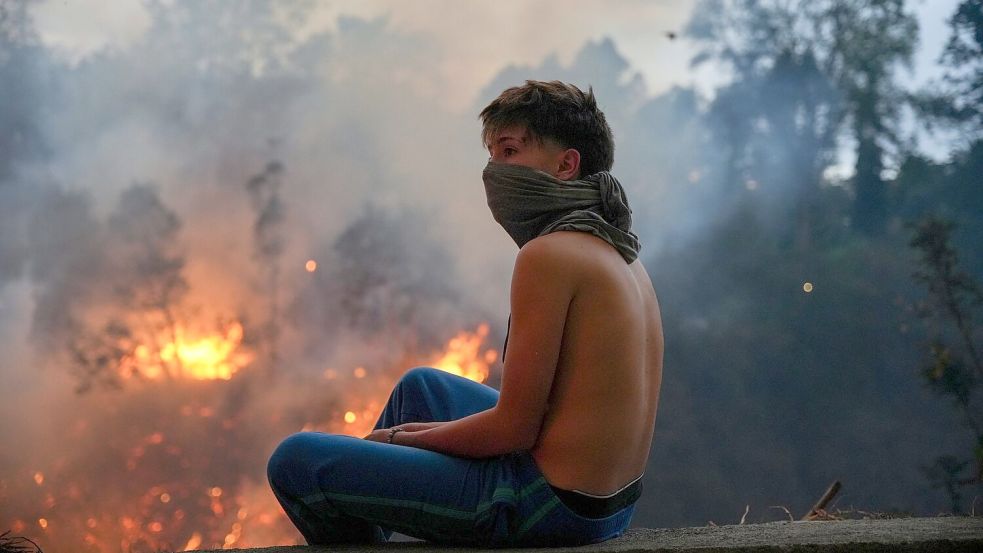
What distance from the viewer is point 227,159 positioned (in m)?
17.8

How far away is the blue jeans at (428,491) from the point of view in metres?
2.23

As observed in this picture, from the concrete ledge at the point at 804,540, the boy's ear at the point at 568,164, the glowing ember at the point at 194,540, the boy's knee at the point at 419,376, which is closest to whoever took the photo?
the concrete ledge at the point at 804,540

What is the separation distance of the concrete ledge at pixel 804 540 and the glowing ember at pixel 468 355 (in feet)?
51.1

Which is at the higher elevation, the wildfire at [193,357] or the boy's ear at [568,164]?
the boy's ear at [568,164]

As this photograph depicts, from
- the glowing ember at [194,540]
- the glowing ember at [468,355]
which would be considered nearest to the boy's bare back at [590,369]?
the glowing ember at [468,355]

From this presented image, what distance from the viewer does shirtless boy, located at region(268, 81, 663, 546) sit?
2.16m

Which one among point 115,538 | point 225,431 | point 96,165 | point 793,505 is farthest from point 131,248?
point 793,505

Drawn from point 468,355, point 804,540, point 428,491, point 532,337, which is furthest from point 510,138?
point 468,355

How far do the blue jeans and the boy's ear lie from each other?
81 centimetres

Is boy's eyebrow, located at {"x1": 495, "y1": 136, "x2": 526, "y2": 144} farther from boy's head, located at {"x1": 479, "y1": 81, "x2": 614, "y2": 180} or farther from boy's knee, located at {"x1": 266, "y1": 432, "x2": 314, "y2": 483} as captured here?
boy's knee, located at {"x1": 266, "y1": 432, "x2": 314, "y2": 483}


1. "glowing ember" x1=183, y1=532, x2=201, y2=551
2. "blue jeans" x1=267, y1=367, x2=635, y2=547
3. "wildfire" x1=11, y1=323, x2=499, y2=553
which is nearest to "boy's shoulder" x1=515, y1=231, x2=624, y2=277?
"blue jeans" x1=267, y1=367, x2=635, y2=547

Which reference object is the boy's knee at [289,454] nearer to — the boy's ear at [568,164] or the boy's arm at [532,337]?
the boy's arm at [532,337]

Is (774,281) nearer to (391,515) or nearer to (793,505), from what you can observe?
(793,505)

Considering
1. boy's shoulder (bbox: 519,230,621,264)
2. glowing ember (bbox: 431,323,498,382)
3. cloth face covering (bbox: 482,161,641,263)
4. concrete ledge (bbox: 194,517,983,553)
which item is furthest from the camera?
glowing ember (bbox: 431,323,498,382)
